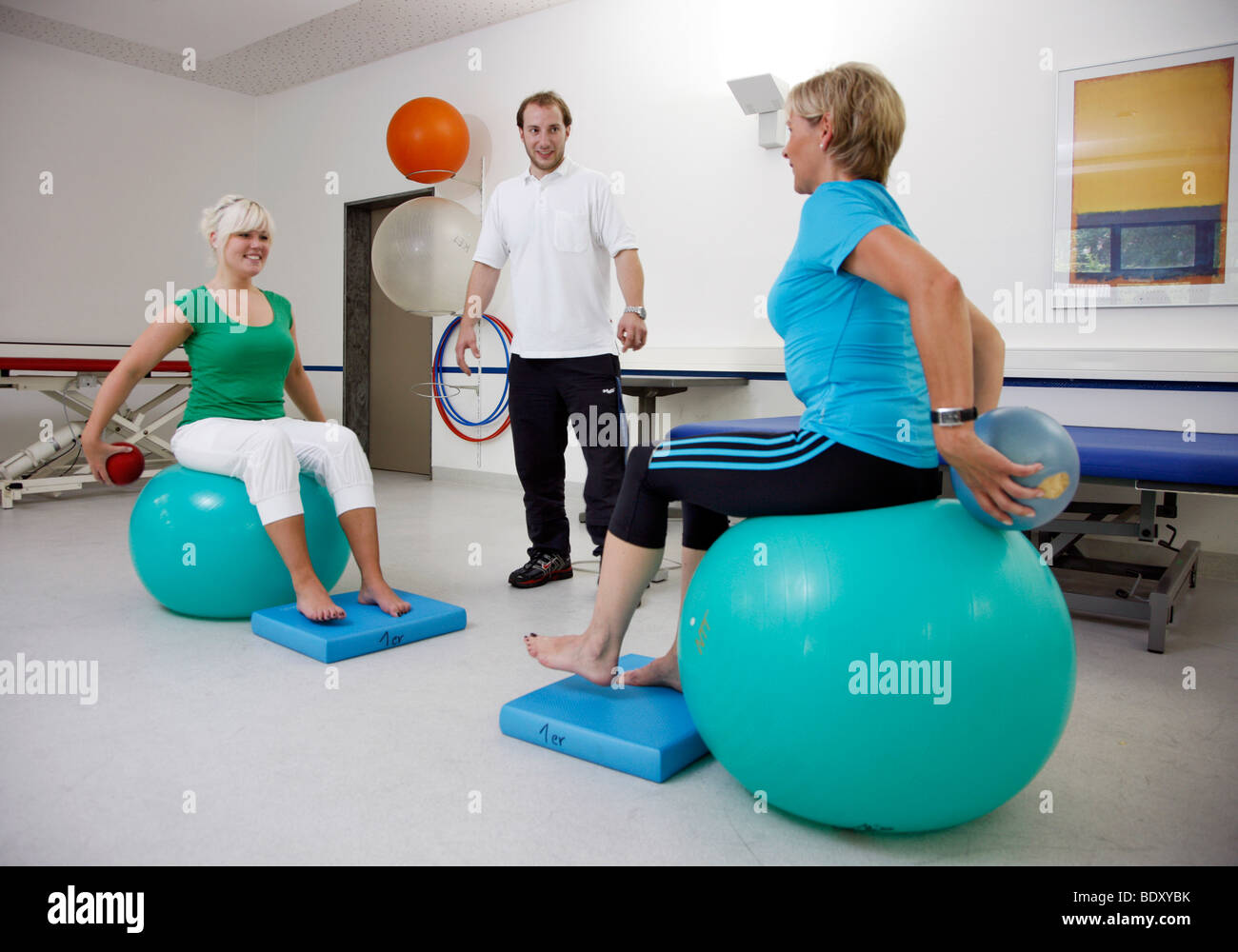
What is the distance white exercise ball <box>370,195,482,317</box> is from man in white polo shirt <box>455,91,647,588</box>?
1980 mm

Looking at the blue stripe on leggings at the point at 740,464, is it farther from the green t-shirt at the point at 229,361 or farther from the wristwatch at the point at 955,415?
the green t-shirt at the point at 229,361

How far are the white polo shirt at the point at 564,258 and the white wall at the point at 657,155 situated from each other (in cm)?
170

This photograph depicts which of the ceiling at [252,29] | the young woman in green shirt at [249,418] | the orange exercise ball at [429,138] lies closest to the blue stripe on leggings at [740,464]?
the young woman in green shirt at [249,418]

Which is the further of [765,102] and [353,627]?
[765,102]

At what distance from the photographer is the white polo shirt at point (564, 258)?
9.98ft

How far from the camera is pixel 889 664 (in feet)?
4.17

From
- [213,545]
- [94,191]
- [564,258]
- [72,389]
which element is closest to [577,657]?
[213,545]

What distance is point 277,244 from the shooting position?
23.8 ft

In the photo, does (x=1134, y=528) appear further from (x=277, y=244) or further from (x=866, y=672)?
(x=277, y=244)

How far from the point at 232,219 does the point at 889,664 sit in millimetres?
2228

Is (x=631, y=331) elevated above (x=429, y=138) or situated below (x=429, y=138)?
below

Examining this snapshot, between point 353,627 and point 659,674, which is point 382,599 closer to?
point 353,627
